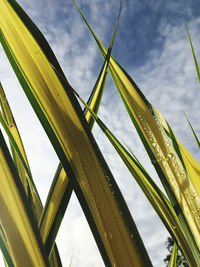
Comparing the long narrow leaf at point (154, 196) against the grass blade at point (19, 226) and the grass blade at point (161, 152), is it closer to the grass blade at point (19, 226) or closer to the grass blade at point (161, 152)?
the grass blade at point (161, 152)

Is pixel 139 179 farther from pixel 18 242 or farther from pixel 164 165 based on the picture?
→ pixel 18 242

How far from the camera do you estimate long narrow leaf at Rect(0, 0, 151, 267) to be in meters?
0.29

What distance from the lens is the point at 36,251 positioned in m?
0.28

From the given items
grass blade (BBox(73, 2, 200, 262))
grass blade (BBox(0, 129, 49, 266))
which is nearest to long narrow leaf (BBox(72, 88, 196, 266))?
grass blade (BBox(73, 2, 200, 262))

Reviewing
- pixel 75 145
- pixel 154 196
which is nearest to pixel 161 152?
pixel 154 196

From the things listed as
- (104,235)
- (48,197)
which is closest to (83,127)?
(104,235)

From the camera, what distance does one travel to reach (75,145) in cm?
32

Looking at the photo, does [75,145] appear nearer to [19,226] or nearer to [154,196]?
[19,226]

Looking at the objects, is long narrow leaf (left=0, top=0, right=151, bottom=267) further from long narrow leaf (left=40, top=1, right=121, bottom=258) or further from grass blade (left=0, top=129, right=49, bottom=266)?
long narrow leaf (left=40, top=1, right=121, bottom=258)

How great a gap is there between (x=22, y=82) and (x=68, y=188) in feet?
0.79

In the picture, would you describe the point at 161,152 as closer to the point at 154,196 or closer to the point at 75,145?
the point at 154,196

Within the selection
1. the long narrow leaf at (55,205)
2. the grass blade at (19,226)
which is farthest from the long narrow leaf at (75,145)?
the long narrow leaf at (55,205)

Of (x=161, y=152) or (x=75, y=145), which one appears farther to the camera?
(x=161, y=152)

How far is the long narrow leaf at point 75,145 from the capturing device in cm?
29
